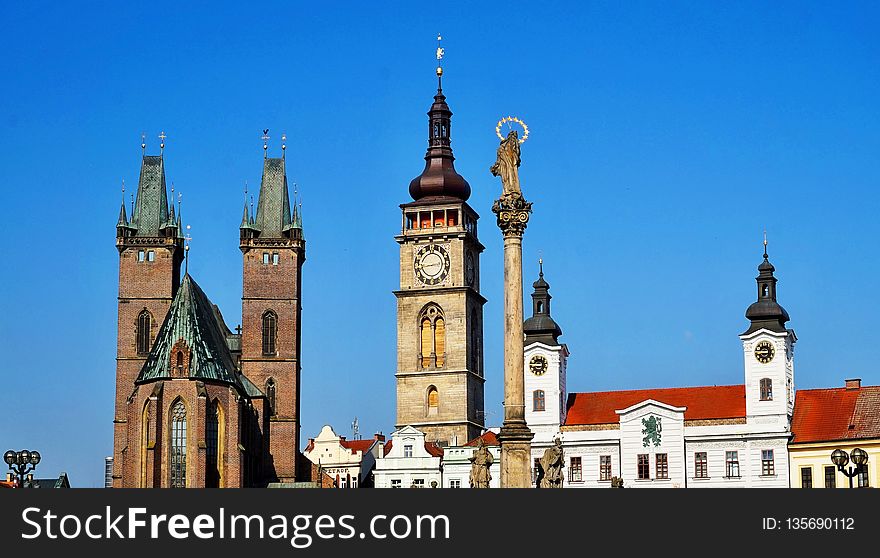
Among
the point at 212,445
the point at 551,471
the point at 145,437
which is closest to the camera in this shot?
the point at 551,471

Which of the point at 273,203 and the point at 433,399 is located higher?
the point at 273,203

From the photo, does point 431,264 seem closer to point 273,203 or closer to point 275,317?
point 275,317

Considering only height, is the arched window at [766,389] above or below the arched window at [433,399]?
below

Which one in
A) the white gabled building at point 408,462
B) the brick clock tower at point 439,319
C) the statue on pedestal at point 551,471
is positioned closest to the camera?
the statue on pedestal at point 551,471

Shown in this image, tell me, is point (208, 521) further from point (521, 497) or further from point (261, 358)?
point (261, 358)

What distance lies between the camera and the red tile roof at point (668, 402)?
78188 millimetres

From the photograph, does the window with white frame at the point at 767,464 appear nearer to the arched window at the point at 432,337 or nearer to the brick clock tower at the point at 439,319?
the brick clock tower at the point at 439,319

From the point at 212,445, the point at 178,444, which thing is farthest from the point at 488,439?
the point at 178,444

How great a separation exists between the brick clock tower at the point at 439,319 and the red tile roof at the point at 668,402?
1157 centimetres

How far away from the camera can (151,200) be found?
99.3 metres

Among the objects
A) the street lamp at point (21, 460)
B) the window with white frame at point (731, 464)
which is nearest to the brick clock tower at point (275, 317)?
the window with white frame at point (731, 464)

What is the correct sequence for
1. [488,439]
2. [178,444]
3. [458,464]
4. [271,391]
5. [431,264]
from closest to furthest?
[458,464], [178,444], [488,439], [431,264], [271,391]

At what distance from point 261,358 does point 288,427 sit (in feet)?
14.5

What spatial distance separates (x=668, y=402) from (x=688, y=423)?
9.01 feet
